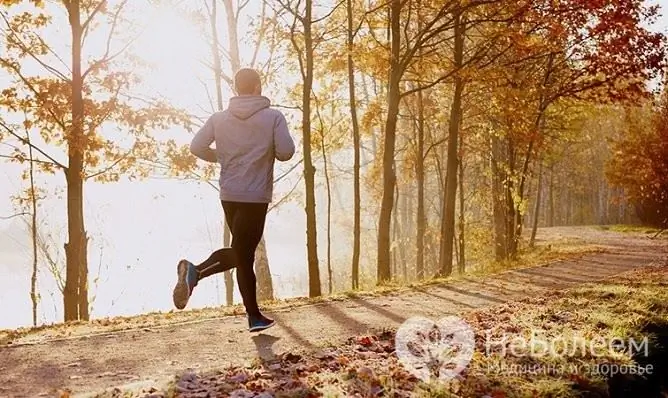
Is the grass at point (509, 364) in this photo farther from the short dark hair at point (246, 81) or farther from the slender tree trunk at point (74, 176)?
the slender tree trunk at point (74, 176)

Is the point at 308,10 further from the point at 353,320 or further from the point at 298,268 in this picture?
the point at 298,268

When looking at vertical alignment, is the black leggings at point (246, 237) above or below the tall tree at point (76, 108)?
below

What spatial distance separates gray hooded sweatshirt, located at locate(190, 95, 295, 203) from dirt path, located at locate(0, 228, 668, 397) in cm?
135

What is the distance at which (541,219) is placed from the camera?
190 ft

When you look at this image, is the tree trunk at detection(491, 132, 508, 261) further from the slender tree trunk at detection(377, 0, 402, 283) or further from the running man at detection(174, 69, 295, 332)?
the running man at detection(174, 69, 295, 332)

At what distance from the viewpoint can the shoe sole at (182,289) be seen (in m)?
5.75

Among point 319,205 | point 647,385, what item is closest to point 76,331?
point 647,385

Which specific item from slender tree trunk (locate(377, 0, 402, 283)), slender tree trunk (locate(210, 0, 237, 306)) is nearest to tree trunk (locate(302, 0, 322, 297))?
slender tree trunk (locate(377, 0, 402, 283))

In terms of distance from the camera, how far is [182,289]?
579 cm

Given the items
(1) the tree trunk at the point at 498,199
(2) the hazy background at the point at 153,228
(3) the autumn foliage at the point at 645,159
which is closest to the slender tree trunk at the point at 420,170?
(1) the tree trunk at the point at 498,199

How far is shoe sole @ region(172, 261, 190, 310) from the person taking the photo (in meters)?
5.75

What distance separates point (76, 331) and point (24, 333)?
0.59m

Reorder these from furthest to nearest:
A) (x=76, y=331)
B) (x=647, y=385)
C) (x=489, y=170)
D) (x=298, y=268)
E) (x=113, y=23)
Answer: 1. (x=298, y=268)
2. (x=489, y=170)
3. (x=113, y=23)
4. (x=76, y=331)
5. (x=647, y=385)

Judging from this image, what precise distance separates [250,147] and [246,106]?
1.25 ft
